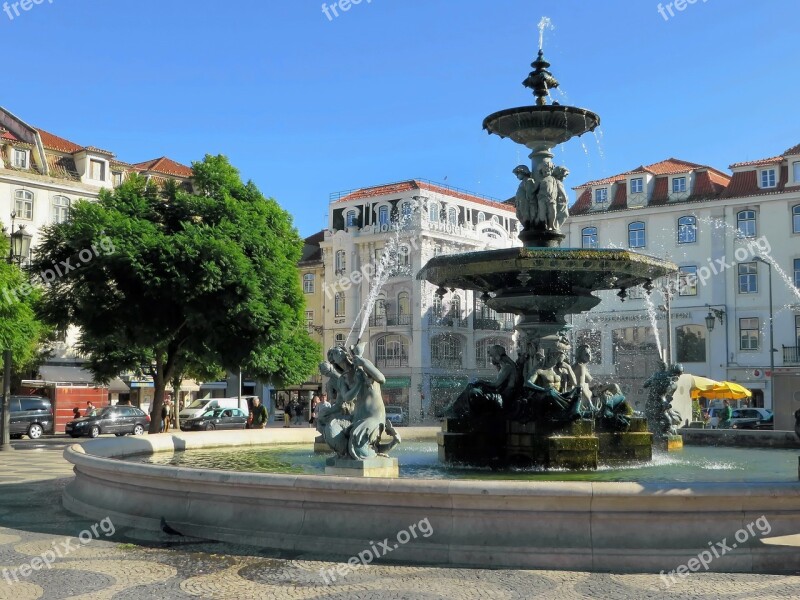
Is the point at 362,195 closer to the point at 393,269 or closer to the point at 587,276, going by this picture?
the point at 393,269

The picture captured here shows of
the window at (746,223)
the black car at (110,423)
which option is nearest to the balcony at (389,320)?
the window at (746,223)

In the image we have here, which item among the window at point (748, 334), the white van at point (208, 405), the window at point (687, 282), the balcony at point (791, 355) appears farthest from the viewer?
the window at point (687, 282)

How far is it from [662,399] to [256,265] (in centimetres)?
1424

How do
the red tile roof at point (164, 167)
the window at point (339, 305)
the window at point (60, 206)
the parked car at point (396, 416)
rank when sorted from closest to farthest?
the parked car at point (396, 416) → the window at point (60, 206) → the red tile roof at point (164, 167) → the window at point (339, 305)

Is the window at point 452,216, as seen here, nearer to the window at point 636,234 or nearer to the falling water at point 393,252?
the falling water at point 393,252

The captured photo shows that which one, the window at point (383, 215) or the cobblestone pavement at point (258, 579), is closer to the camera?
the cobblestone pavement at point (258, 579)

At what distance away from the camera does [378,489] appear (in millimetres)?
7113

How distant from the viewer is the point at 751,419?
3259 centimetres

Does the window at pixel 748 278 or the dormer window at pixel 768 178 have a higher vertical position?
the dormer window at pixel 768 178

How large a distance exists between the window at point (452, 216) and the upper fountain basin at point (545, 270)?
4605 cm

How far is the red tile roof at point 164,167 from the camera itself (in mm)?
55688

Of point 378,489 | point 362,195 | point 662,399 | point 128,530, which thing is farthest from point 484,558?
point 362,195

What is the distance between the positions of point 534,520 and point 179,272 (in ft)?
60.1

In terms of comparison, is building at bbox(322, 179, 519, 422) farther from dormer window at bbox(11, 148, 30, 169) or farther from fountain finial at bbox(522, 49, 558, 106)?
fountain finial at bbox(522, 49, 558, 106)
